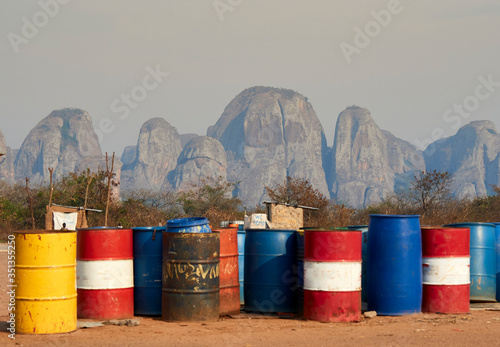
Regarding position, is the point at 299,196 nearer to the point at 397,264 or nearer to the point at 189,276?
the point at 397,264

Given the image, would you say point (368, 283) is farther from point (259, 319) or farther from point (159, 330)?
point (159, 330)

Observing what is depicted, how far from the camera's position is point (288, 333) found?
27.0 ft

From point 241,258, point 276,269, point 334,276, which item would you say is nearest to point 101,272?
point 276,269

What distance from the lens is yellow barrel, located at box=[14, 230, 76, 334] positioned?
7.92 meters

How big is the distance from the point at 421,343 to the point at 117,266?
4.40 metres

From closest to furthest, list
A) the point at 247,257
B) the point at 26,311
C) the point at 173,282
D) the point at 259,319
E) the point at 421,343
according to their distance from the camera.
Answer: the point at 421,343 → the point at 26,311 → the point at 173,282 → the point at 259,319 → the point at 247,257

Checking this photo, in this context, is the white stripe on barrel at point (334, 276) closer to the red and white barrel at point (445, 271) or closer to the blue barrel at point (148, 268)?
the red and white barrel at point (445, 271)

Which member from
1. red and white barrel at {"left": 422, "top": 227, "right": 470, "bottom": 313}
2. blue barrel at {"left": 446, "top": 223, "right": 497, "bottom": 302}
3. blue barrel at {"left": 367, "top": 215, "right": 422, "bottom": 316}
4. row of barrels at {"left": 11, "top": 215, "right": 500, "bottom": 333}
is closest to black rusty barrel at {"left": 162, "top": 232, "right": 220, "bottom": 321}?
row of barrels at {"left": 11, "top": 215, "right": 500, "bottom": 333}

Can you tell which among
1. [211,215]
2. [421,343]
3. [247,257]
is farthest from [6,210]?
[421,343]

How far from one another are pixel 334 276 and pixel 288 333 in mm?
1261

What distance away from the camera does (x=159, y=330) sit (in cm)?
838

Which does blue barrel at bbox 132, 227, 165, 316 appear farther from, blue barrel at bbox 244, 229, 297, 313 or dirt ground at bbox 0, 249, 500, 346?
blue barrel at bbox 244, 229, 297, 313

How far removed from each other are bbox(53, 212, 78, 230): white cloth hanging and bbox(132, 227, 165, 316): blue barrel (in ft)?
56.0

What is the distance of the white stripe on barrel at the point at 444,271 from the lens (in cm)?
999
